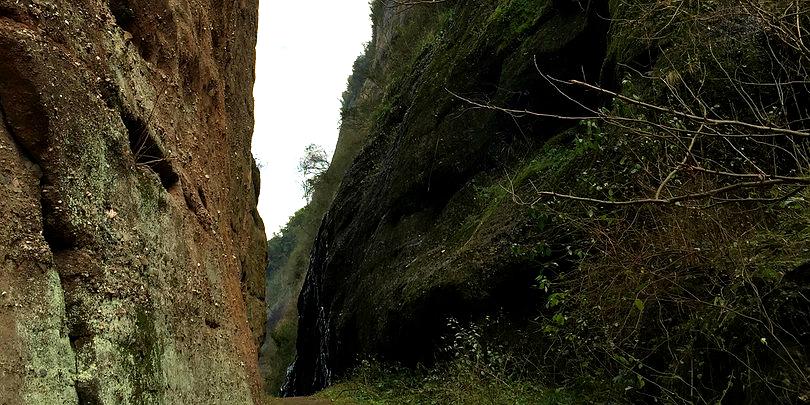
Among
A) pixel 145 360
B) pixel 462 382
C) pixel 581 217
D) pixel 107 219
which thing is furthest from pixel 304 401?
pixel 107 219

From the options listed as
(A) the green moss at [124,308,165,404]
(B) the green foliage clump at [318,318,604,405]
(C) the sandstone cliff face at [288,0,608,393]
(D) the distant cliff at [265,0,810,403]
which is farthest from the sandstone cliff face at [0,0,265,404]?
(C) the sandstone cliff face at [288,0,608,393]

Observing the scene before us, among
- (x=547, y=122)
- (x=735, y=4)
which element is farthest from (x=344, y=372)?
(x=735, y=4)

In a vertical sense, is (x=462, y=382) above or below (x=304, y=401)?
above

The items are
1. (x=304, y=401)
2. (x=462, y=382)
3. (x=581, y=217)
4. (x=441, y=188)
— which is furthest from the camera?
(x=441, y=188)

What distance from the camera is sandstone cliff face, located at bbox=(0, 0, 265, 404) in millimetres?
2922

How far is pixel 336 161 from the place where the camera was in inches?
1162

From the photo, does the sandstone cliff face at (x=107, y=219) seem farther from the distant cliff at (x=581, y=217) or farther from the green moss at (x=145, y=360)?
the distant cliff at (x=581, y=217)

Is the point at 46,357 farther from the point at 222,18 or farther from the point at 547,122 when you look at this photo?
the point at 547,122

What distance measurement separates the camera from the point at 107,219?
364cm

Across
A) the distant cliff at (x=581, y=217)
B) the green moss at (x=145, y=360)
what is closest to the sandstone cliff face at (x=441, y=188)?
the distant cliff at (x=581, y=217)

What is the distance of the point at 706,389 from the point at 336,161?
2593 cm

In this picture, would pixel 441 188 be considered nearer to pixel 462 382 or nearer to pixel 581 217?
pixel 462 382

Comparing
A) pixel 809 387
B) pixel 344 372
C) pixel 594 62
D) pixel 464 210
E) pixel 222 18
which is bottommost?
pixel 344 372

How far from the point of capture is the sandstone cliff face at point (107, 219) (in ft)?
9.59
